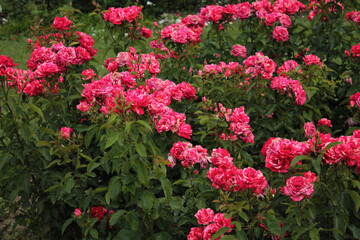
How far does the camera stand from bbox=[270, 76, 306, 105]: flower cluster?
2823 mm

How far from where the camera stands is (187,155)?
220cm

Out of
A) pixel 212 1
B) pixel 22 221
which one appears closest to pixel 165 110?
pixel 22 221

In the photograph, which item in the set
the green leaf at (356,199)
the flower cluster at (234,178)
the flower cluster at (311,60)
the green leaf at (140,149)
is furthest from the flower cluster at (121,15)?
the green leaf at (356,199)

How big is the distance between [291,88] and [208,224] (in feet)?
4.10

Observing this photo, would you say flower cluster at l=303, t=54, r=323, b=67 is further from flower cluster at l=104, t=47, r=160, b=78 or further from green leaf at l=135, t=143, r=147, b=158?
green leaf at l=135, t=143, r=147, b=158

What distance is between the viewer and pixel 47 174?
111 inches

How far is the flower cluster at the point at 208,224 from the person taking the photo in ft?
6.23

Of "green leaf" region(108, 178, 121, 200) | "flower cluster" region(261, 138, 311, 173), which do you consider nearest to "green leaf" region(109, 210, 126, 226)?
"green leaf" region(108, 178, 121, 200)

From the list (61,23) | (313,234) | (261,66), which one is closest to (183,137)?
(261,66)

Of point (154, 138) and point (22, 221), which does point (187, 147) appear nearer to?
point (154, 138)

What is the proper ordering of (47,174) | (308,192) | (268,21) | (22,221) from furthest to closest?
(268,21), (22,221), (47,174), (308,192)

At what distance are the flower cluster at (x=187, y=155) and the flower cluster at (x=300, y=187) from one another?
54 centimetres

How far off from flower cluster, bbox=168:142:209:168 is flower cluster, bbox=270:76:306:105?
868 mm

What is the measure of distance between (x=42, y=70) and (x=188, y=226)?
125 centimetres
